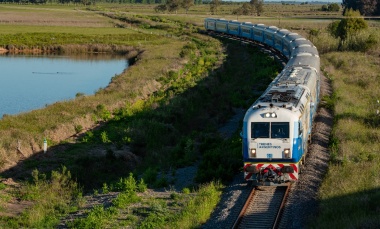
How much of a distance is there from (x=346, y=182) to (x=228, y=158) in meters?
4.71

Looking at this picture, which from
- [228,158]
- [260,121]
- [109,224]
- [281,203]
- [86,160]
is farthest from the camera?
[86,160]

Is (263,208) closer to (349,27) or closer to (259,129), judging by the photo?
(259,129)

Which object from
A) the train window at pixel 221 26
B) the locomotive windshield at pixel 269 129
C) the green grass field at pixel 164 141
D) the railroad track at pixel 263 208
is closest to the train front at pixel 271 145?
the locomotive windshield at pixel 269 129

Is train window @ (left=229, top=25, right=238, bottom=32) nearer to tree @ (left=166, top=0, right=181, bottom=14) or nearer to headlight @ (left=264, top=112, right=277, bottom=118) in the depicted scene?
headlight @ (left=264, top=112, right=277, bottom=118)

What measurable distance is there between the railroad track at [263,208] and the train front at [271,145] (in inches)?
15.5

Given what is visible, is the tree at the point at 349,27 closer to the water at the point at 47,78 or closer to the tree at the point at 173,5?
the water at the point at 47,78

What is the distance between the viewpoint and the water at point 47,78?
4098cm

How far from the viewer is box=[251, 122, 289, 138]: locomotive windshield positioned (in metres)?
18.3

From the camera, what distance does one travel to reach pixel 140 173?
72.4ft

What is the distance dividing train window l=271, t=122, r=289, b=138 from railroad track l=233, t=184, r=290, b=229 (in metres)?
1.66

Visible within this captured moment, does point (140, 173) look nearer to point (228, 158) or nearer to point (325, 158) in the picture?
point (228, 158)

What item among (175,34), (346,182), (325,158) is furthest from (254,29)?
(346,182)

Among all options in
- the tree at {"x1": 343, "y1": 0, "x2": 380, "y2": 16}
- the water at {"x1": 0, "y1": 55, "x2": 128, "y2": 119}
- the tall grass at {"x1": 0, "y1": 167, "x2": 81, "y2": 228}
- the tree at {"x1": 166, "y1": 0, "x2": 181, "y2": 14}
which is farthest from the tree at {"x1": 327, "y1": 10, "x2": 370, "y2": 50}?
the tree at {"x1": 166, "y1": 0, "x2": 181, "y2": 14}

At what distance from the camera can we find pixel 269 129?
18375mm
